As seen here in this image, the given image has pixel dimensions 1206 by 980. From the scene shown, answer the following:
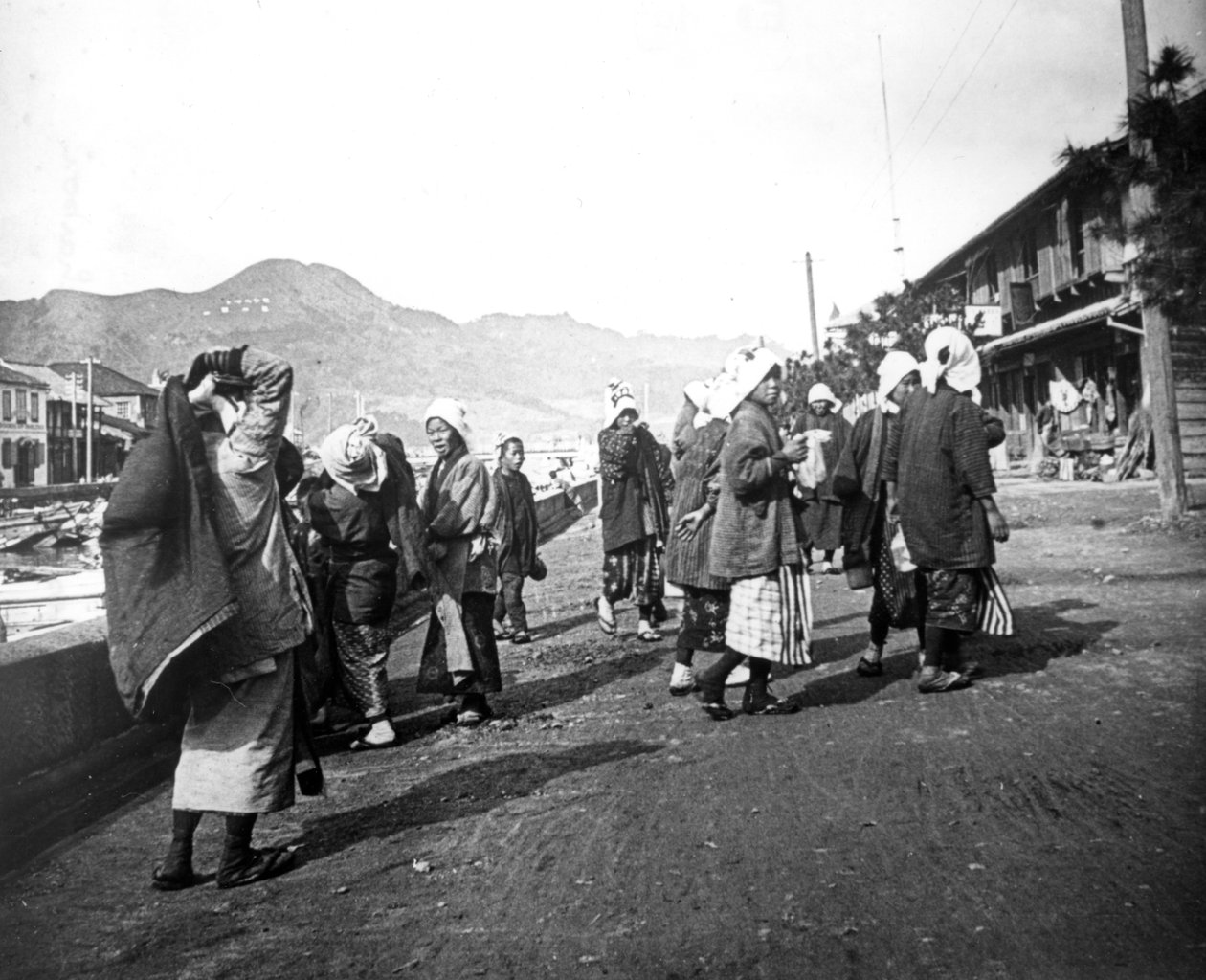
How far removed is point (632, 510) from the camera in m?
7.91

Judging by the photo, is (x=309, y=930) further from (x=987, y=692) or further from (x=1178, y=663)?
(x=1178, y=663)

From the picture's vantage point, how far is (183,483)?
3303mm

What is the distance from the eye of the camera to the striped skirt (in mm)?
5039

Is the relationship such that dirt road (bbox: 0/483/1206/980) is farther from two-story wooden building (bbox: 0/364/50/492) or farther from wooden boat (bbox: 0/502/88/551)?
two-story wooden building (bbox: 0/364/50/492)

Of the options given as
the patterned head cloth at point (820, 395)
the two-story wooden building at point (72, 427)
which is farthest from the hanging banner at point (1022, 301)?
the two-story wooden building at point (72, 427)

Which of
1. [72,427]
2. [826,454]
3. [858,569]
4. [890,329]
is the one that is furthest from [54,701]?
[72,427]

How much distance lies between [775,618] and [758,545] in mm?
367

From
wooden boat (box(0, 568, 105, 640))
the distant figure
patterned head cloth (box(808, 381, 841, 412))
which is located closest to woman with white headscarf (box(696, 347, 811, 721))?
the distant figure

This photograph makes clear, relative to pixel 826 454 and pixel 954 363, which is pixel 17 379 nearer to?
pixel 826 454

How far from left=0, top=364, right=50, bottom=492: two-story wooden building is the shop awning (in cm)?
4372

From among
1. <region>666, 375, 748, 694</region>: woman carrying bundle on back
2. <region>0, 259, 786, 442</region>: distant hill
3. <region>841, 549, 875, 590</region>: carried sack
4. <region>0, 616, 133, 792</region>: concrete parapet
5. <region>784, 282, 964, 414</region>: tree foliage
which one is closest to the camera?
<region>0, 616, 133, 792</region>: concrete parapet

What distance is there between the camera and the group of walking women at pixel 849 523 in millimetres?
5086

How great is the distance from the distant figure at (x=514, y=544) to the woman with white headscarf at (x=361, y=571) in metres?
3.16

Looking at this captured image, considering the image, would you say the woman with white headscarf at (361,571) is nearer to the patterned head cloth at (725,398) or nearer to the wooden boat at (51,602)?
the patterned head cloth at (725,398)
